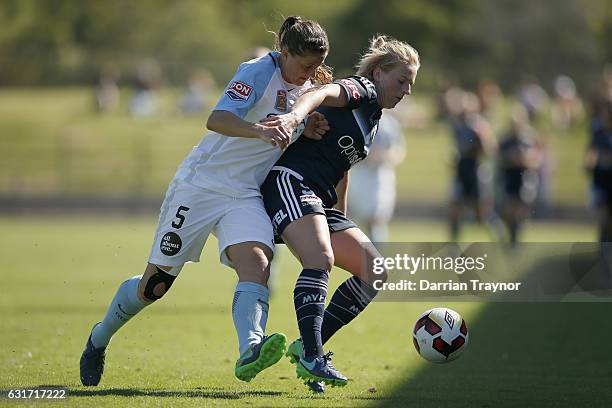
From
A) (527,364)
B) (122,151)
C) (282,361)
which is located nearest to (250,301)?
(282,361)

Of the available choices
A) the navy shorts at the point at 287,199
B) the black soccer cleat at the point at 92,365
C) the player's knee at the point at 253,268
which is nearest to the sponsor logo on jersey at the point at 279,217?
the navy shorts at the point at 287,199

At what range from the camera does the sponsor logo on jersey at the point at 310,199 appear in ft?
19.1

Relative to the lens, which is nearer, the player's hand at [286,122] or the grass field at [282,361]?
the player's hand at [286,122]

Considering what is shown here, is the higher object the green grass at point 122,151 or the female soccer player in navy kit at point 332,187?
the green grass at point 122,151

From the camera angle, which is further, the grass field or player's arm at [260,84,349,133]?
the grass field

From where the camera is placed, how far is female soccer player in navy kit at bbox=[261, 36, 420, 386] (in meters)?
5.64

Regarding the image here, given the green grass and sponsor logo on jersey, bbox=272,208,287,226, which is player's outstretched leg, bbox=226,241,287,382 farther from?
the green grass

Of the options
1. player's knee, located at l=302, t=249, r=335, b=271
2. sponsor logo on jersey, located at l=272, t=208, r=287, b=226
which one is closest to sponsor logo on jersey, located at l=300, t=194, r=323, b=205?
sponsor logo on jersey, located at l=272, t=208, r=287, b=226

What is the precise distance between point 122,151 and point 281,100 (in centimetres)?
2734

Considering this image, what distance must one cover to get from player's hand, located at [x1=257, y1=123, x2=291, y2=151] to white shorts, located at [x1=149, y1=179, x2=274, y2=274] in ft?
1.78

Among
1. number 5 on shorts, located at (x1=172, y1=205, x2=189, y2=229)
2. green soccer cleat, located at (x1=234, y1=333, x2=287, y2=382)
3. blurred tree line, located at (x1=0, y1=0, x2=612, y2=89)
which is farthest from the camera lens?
blurred tree line, located at (x1=0, y1=0, x2=612, y2=89)

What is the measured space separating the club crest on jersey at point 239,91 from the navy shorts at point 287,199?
572mm

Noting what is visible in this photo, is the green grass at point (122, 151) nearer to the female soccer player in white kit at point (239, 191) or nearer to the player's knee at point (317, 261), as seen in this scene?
the female soccer player in white kit at point (239, 191)

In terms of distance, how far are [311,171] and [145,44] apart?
3490 cm
